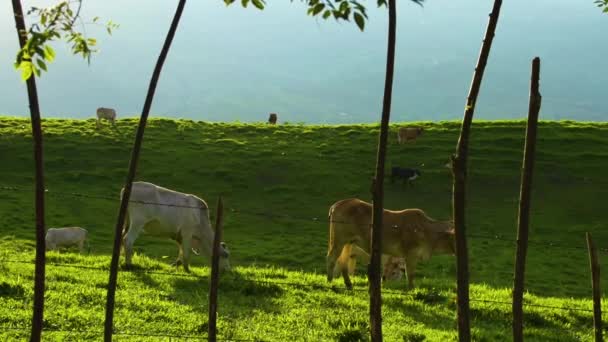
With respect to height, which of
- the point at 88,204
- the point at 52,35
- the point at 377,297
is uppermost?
the point at 52,35

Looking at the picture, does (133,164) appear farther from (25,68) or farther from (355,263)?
(355,263)

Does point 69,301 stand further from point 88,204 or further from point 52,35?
point 88,204

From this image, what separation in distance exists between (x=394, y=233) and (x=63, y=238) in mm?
13238

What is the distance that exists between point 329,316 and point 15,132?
3781 centimetres

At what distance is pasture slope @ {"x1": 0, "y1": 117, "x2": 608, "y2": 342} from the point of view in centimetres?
1074

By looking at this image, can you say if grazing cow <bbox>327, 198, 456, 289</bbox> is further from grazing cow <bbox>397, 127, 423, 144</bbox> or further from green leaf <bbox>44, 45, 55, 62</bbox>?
grazing cow <bbox>397, 127, 423, 144</bbox>

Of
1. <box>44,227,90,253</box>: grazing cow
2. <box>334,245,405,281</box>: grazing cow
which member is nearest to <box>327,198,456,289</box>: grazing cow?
<box>334,245,405,281</box>: grazing cow

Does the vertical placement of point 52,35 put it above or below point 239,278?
above

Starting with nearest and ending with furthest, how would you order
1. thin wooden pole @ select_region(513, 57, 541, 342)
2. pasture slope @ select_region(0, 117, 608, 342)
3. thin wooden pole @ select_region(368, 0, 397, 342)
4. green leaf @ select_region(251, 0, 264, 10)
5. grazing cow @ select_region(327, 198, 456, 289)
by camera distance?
green leaf @ select_region(251, 0, 264, 10)
thin wooden pole @ select_region(368, 0, 397, 342)
thin wooden pole @ select_region(513, 57, 541, 342)
pasture slope @ select_region(0, 117, 608, 342)
grazing cow @ select_region(327, 198, 456, 289)

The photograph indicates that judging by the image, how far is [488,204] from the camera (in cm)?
3616

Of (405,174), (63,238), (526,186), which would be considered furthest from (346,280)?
(405,174)

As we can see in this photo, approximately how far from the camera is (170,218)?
16.9 meters

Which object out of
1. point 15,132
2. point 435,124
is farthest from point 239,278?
point 435,124

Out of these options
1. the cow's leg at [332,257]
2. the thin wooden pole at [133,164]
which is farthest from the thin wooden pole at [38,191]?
the cow's leg at [332,257]
